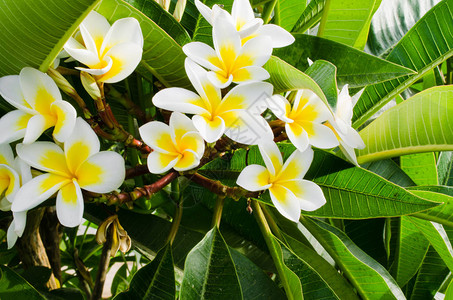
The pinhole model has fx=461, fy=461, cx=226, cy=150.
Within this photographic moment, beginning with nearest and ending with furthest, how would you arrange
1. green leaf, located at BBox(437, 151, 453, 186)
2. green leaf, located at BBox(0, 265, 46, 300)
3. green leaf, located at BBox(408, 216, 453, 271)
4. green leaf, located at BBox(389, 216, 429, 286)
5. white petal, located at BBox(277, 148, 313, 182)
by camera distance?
white petal, located at BBox(277, 148, 313, 182)
green leaf, located at BBox(0, 265, 46, 300)
green leaf, located at BBox(408, 216, 453, 271)
green leaf, located at BBox(389, 216, 429, 286)
green leaf, located at BBox(437, 151, 453, 186)

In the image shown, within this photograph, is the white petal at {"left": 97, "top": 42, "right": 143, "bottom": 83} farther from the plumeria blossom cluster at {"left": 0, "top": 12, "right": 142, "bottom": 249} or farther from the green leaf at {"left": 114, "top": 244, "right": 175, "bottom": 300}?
the green leaf at {"left": 114, "top": 244, "right": 175, "bottom": 300}

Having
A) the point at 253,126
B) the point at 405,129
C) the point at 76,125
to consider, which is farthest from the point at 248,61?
the point at 405,129

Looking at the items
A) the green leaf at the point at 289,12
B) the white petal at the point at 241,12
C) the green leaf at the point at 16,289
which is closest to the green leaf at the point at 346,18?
the green leaf at the point at 289,12

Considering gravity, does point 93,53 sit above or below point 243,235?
above

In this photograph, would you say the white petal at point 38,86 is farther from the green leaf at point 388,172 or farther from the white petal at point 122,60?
the green leaf at point 388,172

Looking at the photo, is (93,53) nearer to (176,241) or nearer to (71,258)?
(176,241)

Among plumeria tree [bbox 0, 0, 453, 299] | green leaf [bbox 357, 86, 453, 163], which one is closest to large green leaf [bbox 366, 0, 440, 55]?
plumeria tree [bbox 0, 0, 453, 299]
